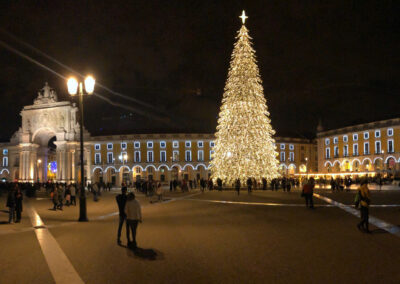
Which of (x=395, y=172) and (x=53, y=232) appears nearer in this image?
(x=53, y=232)

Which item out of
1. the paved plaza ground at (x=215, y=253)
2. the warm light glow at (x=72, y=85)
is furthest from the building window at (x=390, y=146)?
the warm light glow at (x=72, y=85)

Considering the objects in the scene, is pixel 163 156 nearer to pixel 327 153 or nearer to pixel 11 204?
pixel 327 153

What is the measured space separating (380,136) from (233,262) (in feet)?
236

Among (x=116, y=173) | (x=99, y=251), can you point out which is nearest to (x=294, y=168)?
(x=116, y=173)

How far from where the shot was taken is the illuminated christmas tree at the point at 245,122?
3306 centimetres

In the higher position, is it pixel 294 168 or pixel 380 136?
pixel 380 136

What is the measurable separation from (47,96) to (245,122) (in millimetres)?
59395

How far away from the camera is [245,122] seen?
33.3 meters

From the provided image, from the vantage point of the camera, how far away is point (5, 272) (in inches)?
289

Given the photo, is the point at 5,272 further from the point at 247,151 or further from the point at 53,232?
the point at 247,151

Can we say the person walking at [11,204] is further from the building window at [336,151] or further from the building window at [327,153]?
the building window at [327,153]

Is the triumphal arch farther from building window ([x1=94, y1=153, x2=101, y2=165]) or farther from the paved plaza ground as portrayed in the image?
the paved plaza ground

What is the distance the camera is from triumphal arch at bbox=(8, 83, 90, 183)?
3078 inches

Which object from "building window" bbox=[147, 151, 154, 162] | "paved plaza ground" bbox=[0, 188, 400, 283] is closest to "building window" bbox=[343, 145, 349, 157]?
"building window" bbox=[147, 151, 154, 162]
